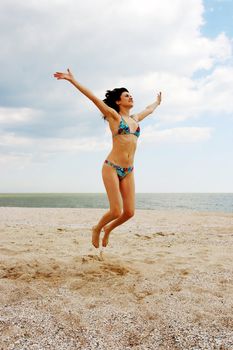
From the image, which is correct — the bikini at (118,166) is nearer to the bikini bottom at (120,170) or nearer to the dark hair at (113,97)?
the bikini bottom at (120,170)

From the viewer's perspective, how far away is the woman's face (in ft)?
17.5

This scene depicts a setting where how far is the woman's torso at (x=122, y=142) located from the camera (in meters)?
5.02

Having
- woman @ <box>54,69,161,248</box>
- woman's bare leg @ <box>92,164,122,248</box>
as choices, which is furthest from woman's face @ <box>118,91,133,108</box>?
woman's bare leg @ <box>92,164,122,248</box>

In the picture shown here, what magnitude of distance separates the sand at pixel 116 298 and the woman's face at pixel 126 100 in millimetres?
2732

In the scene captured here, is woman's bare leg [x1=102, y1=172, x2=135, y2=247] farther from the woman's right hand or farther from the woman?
the woman's right hand

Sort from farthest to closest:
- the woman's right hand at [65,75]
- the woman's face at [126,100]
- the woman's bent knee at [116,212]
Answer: the woman's face at [126,100]
the woman's bent knee at [116,212]
the woman's right hand at [65,75]

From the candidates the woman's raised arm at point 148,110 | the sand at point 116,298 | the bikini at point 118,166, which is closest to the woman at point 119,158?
the bikini at point 118,166

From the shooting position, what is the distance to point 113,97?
542cm

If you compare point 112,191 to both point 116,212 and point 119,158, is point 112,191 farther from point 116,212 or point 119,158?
point 119,158

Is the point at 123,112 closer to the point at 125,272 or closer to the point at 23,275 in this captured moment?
the point at 125,272

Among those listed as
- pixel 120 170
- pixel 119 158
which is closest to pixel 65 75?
pixel 119 158

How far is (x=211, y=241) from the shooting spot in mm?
7992

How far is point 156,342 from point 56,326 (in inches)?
38.5

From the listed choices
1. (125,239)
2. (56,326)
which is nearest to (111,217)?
(56,326)
